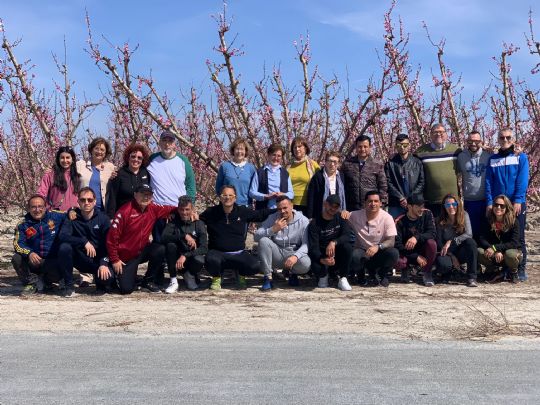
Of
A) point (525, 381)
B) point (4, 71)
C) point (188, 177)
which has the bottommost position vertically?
point (525, 381)

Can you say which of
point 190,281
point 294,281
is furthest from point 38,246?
point 294,281

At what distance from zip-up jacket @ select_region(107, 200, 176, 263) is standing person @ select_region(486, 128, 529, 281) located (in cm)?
428

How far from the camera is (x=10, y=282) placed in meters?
9.12

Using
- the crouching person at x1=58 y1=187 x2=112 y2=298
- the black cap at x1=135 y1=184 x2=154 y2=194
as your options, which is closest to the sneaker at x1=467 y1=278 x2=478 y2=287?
the black cap at x1=135 y1=184 x2=154 y2=194

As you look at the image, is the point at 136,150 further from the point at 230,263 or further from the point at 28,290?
the point at 28,290

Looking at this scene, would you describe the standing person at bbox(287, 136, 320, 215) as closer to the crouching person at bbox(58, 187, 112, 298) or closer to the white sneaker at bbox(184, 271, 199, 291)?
the white sneaker at bbox(184, 271, 199, 291)

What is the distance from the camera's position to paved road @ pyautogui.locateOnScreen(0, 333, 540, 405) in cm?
409

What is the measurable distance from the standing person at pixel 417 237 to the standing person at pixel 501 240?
722 millimetres

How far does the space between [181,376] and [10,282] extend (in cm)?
545

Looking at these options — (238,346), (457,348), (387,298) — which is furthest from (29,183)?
(457,348)

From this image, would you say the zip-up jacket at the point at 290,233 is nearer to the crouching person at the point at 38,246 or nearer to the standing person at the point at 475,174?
the standing person at the point at 475,174

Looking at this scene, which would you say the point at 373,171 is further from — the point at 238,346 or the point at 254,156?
the point at 238,346

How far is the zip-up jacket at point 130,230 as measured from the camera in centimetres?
810

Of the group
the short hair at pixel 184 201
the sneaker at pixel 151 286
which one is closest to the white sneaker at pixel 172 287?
the sneaker at pixel 151 286
